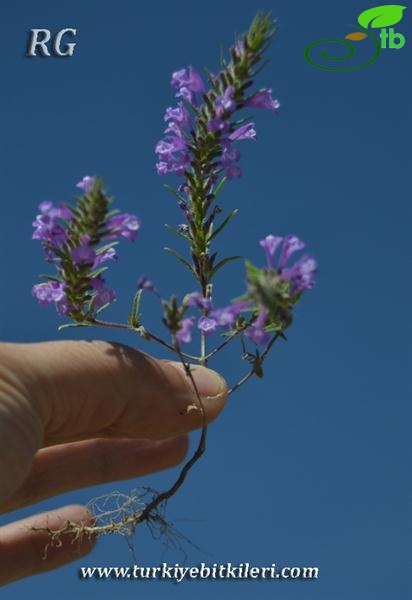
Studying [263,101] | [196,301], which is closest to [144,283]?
[196,301]

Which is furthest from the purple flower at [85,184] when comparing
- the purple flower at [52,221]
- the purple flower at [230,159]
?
the purple flower at [230,159]

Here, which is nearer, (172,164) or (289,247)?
(289,247)

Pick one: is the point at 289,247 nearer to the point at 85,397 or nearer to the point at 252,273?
the point at 252,273

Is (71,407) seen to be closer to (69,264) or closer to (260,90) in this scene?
(69,264)

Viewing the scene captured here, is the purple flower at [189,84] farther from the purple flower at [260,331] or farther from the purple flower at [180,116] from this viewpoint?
the purple flower at [260,331]

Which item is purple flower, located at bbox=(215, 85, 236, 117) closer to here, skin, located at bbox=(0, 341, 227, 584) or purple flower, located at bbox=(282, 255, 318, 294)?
purple flower, located at bbox=(282, 255, 318, 294)

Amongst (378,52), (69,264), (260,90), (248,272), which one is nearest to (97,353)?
(69,264)
